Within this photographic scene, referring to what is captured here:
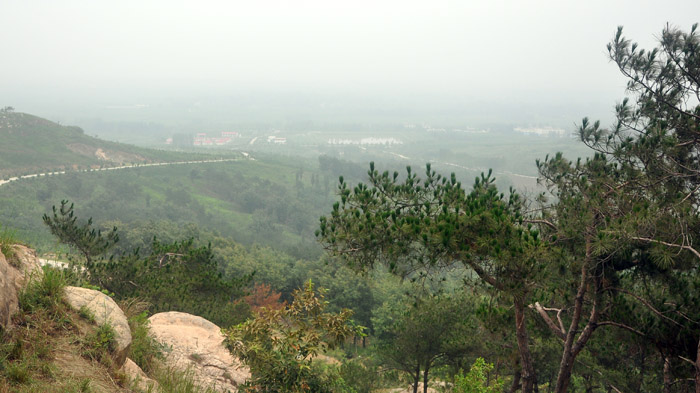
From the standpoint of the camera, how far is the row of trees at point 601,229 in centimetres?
693

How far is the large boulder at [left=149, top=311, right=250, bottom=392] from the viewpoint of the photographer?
7.37 m

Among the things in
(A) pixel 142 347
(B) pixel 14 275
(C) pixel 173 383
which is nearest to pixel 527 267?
(C) pixel 173 383

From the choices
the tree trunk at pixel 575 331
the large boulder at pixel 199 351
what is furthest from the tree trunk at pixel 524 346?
the large boulder at pixel 199 351

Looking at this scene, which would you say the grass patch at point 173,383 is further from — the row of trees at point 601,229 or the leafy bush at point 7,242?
the row of trees at point 601,229

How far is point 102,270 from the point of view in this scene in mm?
14273

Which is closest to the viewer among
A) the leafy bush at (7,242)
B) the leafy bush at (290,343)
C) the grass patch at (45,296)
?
the grass patch at (45,296)

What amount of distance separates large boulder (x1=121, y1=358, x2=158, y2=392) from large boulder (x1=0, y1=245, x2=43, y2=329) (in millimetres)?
1333

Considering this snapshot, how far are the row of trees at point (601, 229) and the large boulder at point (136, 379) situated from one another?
3.70 meters

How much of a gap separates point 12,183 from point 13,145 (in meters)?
25.8

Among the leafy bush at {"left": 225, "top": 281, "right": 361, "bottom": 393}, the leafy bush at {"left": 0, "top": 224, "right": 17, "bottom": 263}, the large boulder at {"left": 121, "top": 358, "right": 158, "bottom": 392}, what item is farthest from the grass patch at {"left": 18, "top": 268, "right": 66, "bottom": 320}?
the leafy bush at {"left": 225, "top": 281, "right": 361, "bottom": 393}

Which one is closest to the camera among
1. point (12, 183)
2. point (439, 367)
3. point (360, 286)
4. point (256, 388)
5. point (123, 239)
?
point (256, 388)

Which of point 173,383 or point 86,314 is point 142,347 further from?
point 173,383

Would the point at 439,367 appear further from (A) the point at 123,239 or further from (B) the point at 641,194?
(A) the point at 123,239

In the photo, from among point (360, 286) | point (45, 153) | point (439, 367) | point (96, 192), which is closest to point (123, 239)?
point (360, 286)
